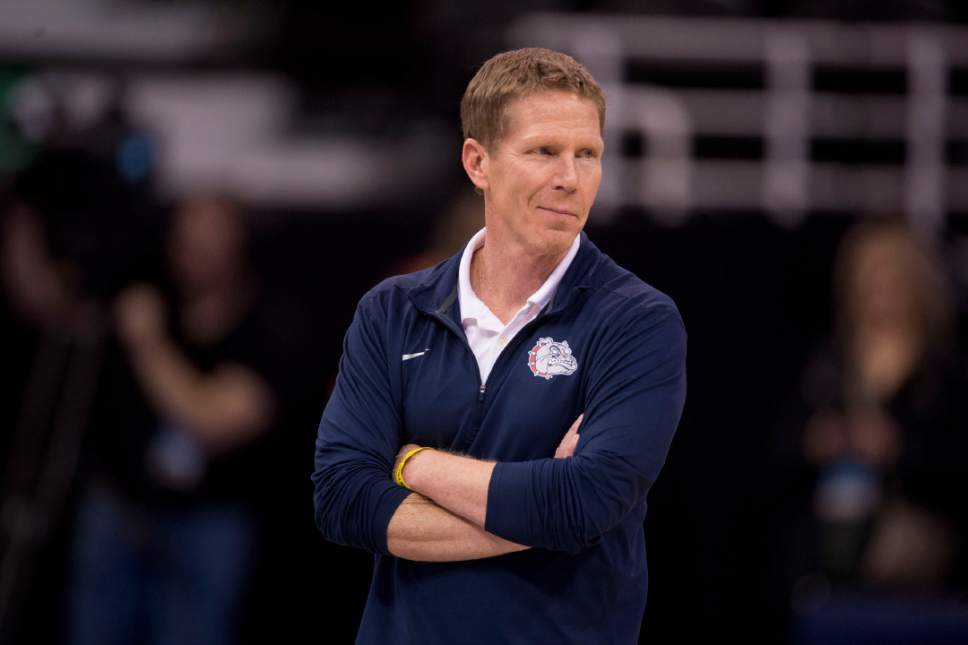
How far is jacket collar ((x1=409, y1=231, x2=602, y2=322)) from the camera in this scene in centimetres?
336

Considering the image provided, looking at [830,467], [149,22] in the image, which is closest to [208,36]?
[149,22]

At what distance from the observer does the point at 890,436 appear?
704 centimetres

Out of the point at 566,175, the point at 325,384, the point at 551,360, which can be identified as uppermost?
the point at 566,175

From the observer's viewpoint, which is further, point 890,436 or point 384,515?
point 890,436

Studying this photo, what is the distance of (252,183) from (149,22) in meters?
2.52

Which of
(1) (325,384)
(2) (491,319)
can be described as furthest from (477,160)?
(1) (325,384)

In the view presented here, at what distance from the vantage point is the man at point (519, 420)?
3191 mm

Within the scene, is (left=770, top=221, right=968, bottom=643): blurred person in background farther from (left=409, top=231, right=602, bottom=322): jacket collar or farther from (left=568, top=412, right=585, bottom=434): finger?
(left=568, top=412, right=585, bottom=434): finger

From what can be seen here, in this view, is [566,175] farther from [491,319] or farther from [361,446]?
[361,446]

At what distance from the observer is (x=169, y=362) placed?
733 cm

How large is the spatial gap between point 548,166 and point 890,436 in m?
4.28

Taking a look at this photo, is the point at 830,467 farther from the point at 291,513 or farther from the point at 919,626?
the point at 291,513

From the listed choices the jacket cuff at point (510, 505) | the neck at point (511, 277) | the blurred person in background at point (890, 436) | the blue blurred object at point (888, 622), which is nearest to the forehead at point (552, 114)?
the neck at point (511, 277)

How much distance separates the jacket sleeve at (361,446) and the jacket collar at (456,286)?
0.39 feet
